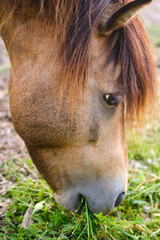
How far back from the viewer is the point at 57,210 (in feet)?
5.97

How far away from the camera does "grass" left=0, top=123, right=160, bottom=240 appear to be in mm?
1648

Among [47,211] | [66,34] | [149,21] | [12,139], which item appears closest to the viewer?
[66,34]

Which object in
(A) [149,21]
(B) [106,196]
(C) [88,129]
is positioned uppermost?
(A) [149,21]

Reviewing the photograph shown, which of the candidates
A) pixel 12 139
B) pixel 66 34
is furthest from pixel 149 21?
pixel 66 34

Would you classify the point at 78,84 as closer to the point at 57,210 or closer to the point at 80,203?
the point at 80,203

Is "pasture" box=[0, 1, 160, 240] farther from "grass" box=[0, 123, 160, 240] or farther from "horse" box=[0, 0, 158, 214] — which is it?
"horse" box=[0, 0, 158, 214]

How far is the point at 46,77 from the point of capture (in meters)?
1.43

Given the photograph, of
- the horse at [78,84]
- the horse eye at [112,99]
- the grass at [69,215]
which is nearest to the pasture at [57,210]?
the grass at [69,215]

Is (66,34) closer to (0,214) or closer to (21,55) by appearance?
(21,55)

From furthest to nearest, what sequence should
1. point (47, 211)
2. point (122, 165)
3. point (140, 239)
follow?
point (47, 211), point (140, 239), point (122, 165)

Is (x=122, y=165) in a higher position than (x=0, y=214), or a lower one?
higher

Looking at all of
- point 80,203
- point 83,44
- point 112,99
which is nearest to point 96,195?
point 80,203

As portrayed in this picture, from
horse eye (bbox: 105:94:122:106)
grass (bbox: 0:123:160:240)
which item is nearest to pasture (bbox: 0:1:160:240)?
grass (bbox: 0:123:160:240)

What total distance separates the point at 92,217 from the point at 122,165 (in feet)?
1.30
